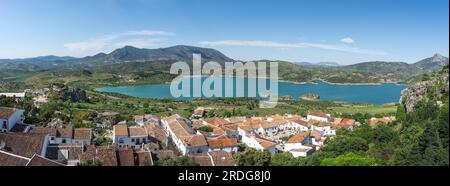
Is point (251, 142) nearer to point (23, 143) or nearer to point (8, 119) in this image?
point (23, 143)

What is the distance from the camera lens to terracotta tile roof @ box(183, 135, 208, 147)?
20.7 m

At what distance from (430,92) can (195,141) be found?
47.2 ft

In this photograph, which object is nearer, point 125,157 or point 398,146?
point 125,157

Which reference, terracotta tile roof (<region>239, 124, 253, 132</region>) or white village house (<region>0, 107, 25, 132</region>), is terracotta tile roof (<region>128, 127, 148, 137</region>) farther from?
terracotta tile roof (<region>239, 124, 253, 132</region>)

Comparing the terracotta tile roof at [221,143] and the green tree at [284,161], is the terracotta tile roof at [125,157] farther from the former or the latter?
the terracotta tile roof at [221,143]

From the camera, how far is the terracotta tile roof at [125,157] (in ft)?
49.8

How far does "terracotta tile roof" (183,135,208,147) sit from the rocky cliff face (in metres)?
12.9

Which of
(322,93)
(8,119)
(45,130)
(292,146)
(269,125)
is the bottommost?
(322,93)

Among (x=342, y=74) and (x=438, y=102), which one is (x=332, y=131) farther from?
(x=342, y=74)

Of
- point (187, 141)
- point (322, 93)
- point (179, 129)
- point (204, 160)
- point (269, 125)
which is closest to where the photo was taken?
point (204, 160)

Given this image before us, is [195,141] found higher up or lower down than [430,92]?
lower down

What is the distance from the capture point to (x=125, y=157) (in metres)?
15.5

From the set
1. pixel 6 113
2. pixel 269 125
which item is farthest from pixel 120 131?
pixel 269 125

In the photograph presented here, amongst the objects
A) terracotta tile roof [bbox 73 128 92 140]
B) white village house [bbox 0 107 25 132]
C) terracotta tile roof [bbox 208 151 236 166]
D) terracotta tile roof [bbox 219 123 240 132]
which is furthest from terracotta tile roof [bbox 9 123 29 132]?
terracotta tile roof [bbox 219 123 240 132]
